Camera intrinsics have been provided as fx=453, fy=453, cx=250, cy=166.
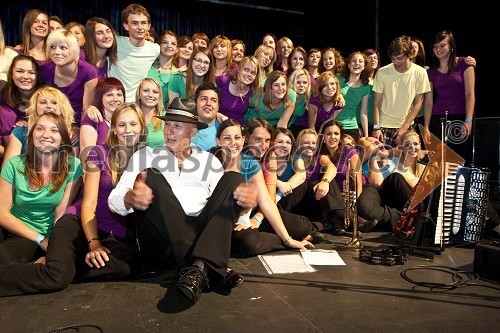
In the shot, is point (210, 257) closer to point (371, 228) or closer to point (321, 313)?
point (321, 313)

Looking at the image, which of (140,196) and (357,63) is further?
(357,63)

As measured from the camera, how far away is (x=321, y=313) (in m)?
2.09

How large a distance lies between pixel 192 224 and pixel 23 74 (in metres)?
2.03

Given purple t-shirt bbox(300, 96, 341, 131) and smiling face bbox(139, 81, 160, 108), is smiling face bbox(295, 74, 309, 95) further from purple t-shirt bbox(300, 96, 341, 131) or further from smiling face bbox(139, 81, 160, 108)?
smiling face bbox(139, 81, 160, 108)

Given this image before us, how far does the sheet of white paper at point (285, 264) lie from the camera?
276 centimetres

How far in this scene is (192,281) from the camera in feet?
6.91

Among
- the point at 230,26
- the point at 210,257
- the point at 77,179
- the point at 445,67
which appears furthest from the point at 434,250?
the point at 230,26

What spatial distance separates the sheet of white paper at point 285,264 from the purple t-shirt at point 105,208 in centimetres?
93

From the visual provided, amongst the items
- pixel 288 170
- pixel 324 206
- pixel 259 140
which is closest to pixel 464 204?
pixel 324 206

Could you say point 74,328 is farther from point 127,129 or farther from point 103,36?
point 103,36

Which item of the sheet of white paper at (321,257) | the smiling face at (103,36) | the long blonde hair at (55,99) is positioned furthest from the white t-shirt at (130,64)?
the sheet of white paper at (321,257)

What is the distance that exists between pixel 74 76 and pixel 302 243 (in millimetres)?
2284

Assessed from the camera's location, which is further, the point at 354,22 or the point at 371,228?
the point at 354,22

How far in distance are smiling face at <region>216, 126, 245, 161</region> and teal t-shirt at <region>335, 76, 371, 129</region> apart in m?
1.92
